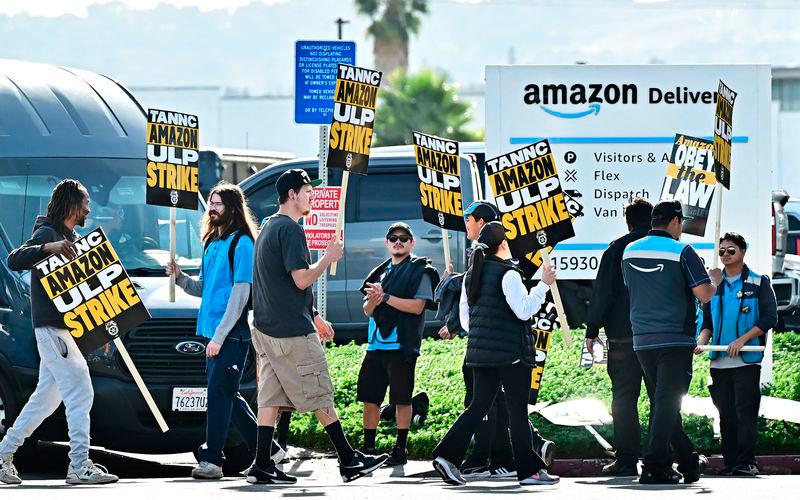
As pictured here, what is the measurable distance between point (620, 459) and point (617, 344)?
0.83 metres

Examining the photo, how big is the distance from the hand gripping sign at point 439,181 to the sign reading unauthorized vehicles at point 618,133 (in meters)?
0.71

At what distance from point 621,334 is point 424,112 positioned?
39.3 meters

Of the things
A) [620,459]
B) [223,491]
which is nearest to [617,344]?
[620,459]

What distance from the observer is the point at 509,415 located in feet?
33.2

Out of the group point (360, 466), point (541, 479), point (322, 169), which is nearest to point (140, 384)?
point (360, 466)

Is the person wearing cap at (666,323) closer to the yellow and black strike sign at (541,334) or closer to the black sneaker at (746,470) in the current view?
the black sneaker at (746,470)

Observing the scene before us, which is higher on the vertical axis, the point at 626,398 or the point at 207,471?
the point at 626,398

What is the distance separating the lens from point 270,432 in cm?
1012

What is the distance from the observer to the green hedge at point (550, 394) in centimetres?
1190

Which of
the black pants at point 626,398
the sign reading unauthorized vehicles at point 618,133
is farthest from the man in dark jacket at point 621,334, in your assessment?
the sign reading unauthorized vehicles at point 618,133

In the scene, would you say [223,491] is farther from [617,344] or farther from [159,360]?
[617,344]

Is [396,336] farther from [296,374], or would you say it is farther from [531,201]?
[296,374]

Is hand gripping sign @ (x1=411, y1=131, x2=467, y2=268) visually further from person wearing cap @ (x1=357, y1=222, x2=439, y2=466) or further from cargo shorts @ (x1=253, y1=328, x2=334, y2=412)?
cargo shorts @ (x1=253, y1=328, x2=334, y2=412)

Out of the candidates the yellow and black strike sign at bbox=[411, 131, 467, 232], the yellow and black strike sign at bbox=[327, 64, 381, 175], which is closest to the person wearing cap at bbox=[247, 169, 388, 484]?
the yellow and black strike sign at bbox=[327, 64, 381, 175]
